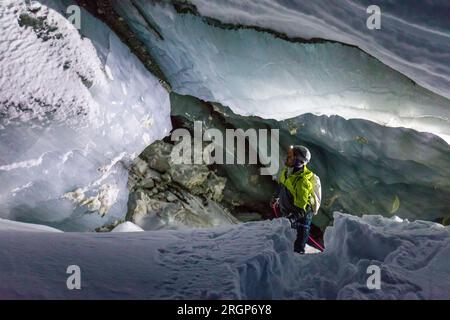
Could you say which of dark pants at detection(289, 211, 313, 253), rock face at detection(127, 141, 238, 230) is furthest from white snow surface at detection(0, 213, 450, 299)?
rock face at detection(127, 141, 238, 230)

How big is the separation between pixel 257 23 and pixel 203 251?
9.72 ft

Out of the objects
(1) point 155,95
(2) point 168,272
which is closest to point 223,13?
(1) point 155,95

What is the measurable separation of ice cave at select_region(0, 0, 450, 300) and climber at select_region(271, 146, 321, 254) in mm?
389

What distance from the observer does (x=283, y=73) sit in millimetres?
5078

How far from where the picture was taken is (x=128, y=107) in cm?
554

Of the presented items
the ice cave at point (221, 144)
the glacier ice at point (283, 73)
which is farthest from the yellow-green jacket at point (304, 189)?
the glacier ice at point (283, 73)

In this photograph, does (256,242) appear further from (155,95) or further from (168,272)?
(155,95)

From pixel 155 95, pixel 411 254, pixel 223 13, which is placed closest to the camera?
pixel 411 254

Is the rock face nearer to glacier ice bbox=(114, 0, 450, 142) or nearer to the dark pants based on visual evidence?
glacier ice bbox=(114, 0, 450, 142)

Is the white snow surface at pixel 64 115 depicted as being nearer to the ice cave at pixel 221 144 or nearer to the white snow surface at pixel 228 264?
the ice cave at pixel 221 144

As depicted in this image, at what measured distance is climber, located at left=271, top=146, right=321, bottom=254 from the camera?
15.0 ft

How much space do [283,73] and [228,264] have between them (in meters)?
3.09

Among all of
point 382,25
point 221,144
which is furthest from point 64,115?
point 382,25

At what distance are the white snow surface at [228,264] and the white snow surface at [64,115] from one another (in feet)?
5.22
